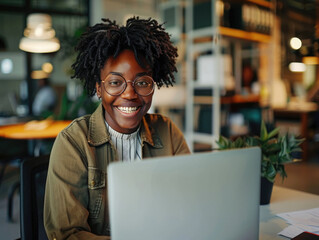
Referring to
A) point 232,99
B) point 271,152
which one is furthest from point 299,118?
point 271,152

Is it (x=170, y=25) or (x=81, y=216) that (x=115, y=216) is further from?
(x=170, y=25)

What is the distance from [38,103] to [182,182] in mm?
4898

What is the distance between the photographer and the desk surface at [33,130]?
305 centimetres

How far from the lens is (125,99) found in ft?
3.76

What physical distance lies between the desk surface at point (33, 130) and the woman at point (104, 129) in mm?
1944

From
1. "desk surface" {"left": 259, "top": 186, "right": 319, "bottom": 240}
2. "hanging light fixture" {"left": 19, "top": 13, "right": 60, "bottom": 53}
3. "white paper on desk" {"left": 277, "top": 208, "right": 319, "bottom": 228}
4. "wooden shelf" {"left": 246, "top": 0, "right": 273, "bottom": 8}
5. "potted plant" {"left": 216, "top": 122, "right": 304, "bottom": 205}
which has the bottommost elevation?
"desk surface" {"left": 259, "top": 186, "right": 319, "bottom": 240}

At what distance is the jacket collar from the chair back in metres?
0.22

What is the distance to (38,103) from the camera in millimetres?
5121

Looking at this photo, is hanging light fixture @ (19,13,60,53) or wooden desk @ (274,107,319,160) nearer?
hanging light fixture @ (19,13,60,53)

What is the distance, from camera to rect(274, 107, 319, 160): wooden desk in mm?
5195

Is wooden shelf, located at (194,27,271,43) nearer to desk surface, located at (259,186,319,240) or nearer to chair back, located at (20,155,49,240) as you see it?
desk surface, located at (259,186,319,240)

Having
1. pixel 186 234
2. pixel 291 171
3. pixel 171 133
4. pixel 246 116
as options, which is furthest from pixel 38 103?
pixel 186 234

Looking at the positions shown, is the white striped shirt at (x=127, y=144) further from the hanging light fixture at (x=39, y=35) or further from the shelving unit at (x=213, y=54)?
the hanging light fixture at (x=39, y=35)

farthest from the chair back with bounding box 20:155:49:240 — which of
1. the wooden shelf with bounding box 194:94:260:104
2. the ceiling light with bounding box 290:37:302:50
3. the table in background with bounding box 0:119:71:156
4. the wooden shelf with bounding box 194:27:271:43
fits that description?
the wooden shelf with bounding box 194:27:271:43
